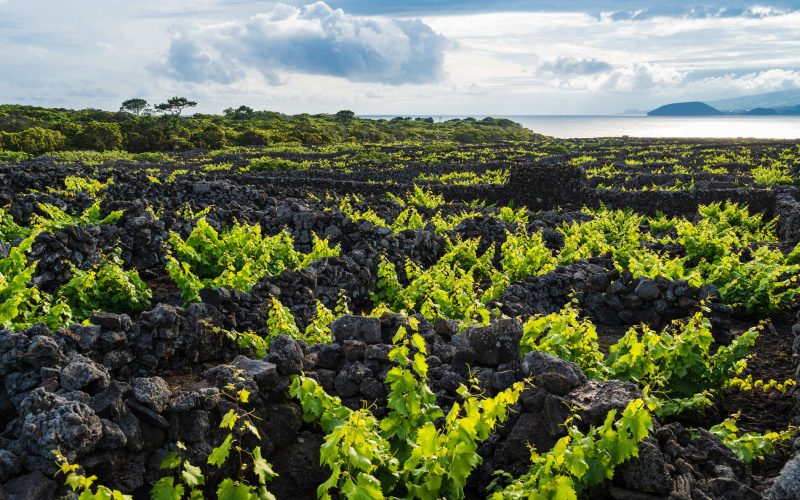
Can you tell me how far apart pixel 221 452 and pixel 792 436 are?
6.43 metres

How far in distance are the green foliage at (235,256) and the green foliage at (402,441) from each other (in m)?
5.77

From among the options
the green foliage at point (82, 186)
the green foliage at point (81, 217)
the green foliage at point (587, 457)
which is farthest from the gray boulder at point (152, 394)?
the green foliage at point (82, 186)

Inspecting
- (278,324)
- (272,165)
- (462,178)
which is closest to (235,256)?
(278,324)

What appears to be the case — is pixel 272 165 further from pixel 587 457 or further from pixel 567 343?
pixel 587 457

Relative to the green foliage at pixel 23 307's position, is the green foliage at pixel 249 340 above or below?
below

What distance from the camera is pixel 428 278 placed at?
1288cm

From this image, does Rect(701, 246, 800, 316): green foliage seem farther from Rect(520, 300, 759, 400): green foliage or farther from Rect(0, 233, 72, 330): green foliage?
Rect(0, 233, 72, 330): green foliage

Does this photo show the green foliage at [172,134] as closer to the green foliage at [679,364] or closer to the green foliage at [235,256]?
the green foliage at [235,256]

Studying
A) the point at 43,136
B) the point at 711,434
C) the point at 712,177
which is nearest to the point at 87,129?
the point at 43,136

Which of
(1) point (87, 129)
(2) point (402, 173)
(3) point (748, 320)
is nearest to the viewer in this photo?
(3) point (748, 320)

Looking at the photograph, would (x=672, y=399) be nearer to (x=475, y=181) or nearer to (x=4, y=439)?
(x=4, y=439)

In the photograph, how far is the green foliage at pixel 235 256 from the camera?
12328 mm

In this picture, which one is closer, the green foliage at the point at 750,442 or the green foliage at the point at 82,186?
the green foliage at the point at 750,442

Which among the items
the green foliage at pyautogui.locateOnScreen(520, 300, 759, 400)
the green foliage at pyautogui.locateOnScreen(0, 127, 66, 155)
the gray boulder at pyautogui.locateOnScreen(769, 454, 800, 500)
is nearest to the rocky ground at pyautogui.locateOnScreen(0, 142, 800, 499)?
the gray boulder at pyautogui.locateOnScreen(769, 454, 800, 500)
